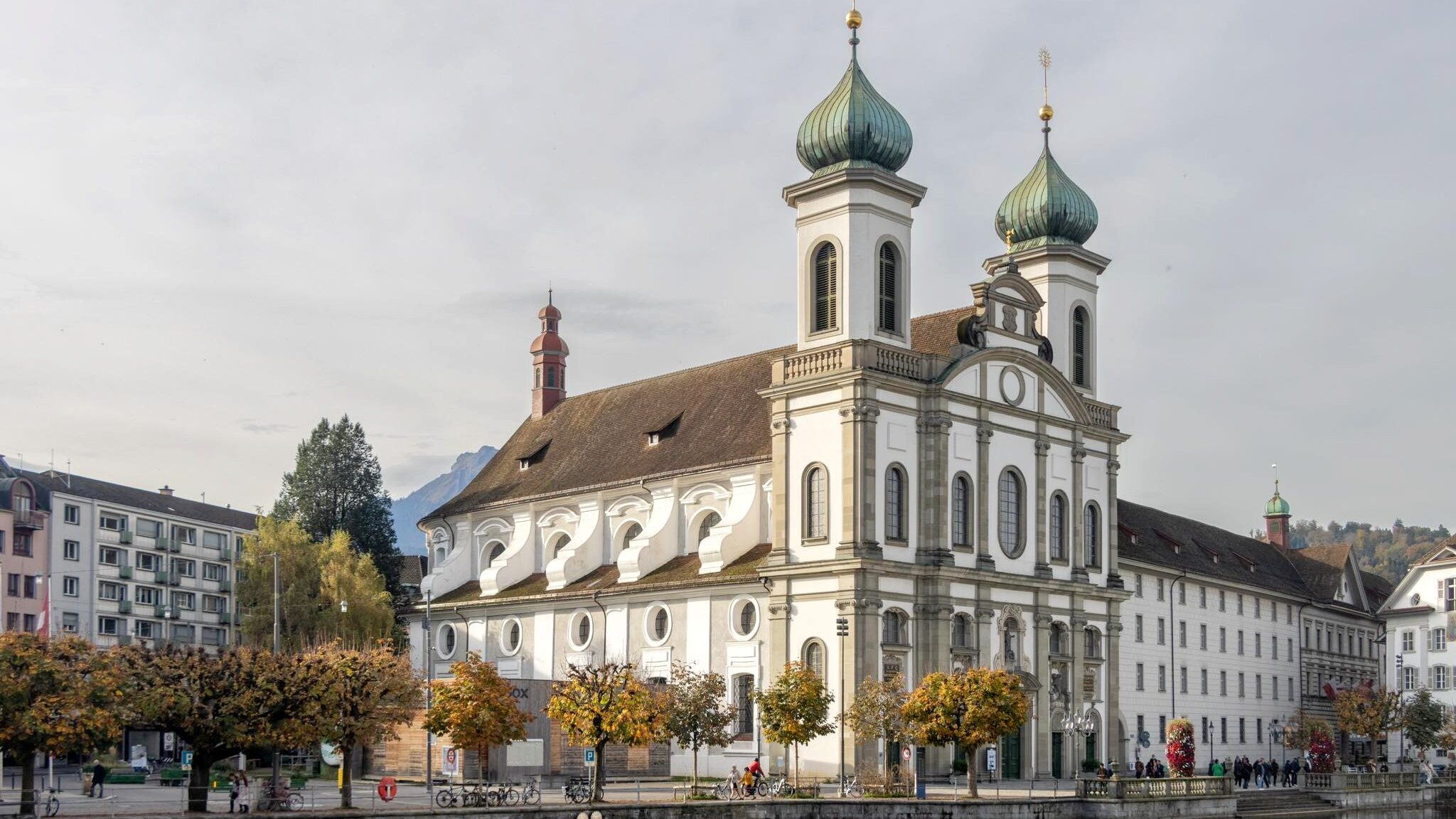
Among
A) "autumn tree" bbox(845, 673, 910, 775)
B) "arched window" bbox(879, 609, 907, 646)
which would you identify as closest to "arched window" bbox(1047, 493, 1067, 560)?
"arched window" bbox(879, 609, 907, 646)

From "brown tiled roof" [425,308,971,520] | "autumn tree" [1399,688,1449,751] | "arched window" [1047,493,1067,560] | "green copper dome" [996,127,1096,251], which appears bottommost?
"autumn tree" [1399,688,1449,751]

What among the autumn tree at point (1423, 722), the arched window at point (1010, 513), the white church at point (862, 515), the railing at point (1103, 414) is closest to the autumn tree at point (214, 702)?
the white church at point (862, 515)

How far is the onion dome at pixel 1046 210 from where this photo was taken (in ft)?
235

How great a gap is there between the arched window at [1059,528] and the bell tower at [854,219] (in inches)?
385

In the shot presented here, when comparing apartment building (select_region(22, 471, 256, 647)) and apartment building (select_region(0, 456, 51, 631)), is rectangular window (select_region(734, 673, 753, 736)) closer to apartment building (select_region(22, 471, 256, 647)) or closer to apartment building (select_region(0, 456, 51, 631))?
apartment building (select_region(22, 471, 256, 647))

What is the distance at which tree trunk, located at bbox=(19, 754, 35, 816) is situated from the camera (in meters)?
39.4

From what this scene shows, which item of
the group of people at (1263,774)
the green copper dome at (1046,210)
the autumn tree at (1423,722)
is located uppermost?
the green copper dome at (1046,210)

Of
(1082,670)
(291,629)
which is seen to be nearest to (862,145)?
(1082,670)

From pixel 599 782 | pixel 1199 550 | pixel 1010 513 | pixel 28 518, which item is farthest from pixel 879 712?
pixel 28 518

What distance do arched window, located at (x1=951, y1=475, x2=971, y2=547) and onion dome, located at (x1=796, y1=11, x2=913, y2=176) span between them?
1103 cm

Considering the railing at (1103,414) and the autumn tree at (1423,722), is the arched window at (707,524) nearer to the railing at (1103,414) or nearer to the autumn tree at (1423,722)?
the railing at (1103,414)

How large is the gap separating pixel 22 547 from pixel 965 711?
57.6 metres

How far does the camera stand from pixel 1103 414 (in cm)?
7062

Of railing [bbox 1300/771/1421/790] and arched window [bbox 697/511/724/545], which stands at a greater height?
arched window [bbox 697/511/724/545]
